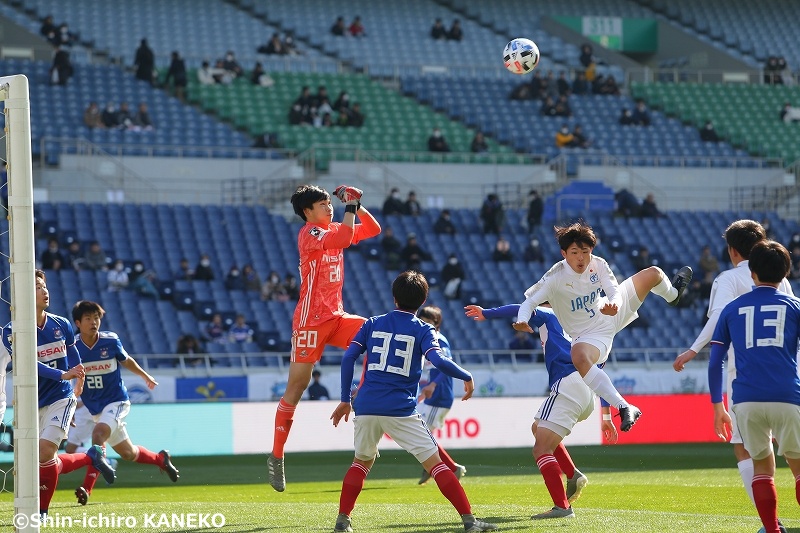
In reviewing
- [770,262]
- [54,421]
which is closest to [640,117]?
[54,421]

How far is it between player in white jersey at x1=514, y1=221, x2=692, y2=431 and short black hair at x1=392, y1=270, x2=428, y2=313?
1153 millimetres

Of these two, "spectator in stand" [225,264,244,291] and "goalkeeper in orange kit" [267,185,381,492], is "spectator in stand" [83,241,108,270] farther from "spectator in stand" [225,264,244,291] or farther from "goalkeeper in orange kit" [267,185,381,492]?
"goalkeeper in orange kit" [267,185,381,492]

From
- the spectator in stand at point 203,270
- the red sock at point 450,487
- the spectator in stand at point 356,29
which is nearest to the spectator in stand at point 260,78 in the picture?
the spectator in stand at point 356,29

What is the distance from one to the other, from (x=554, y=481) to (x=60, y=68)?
985 inches

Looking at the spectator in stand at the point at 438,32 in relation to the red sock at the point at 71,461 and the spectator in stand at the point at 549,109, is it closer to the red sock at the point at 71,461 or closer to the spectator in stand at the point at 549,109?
the spectator in stand at the point at 549,109

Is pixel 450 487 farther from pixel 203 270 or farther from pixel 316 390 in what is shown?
pixel 203 270

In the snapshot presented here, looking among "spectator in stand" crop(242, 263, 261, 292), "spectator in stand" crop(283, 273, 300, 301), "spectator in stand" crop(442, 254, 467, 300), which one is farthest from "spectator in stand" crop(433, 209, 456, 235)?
"spectator in stand" crop(242, 263, 261, 292)

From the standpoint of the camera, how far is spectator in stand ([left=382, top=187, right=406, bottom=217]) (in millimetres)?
29672

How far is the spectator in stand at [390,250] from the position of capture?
2817 centimetres

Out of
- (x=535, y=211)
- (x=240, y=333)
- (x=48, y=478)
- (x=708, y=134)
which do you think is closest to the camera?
(x=48, y=478)

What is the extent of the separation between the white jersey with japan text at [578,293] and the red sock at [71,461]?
412 centimetres

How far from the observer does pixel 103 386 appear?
1195 cm

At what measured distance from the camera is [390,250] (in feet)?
92.9

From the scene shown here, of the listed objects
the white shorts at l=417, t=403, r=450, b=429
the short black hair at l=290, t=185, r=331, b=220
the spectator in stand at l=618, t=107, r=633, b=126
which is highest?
the spectator in stand at l=618, t=107, r=633, b=126
